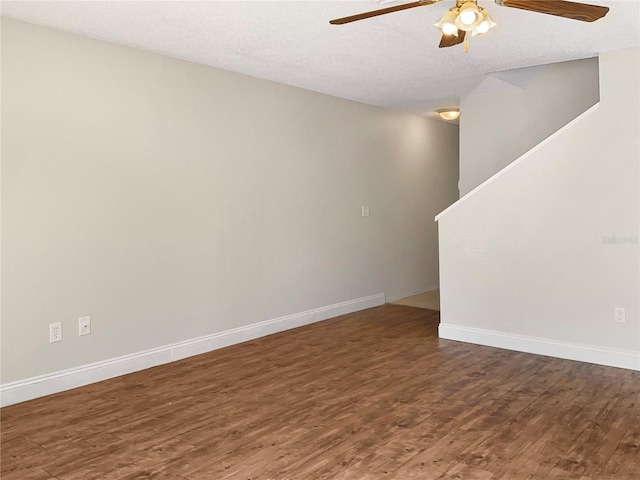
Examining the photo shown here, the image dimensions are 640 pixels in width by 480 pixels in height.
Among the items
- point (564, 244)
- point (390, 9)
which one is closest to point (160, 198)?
point (390, 9)

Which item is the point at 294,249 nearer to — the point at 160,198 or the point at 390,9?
the point at 160,198

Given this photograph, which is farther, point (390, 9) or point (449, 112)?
point (449, 112)

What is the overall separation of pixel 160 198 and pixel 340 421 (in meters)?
2.11

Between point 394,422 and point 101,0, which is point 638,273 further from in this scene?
point 101,0

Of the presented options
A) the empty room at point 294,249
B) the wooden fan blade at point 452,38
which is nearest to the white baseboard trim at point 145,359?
the empty room at point 294,249

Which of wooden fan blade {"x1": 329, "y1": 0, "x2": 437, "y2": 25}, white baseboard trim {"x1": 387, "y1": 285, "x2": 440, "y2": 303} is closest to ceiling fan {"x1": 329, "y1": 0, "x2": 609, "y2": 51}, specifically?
wooden fan blade {"x1": 329, "y1": 0, "x2": 437, "y2": 25}

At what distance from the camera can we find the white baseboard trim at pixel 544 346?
152 inches

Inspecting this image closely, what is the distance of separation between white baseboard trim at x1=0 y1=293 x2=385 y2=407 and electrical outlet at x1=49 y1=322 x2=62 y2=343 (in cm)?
22

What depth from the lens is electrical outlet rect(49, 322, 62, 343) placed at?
3.39 m

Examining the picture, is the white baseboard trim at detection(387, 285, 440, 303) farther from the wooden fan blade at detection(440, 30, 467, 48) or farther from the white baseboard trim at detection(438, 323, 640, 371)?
the wooden fan blade at detection(440, 30, 467, 48)

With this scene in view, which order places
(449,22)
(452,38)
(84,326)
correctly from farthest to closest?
(84,326) → (452,38) → (449,22)

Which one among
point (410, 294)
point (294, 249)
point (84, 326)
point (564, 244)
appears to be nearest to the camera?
point (84, 326)

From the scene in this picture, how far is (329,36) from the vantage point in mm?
3459

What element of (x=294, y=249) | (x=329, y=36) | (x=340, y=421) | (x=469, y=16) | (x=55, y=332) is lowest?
(x=340, y=421)
